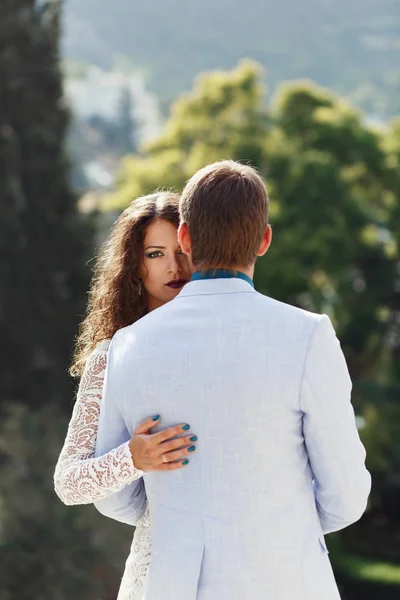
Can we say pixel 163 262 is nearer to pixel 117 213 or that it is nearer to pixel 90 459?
pixel 90 459

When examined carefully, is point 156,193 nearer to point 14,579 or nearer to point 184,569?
point 184,569

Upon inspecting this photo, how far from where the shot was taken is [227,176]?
2.02 m

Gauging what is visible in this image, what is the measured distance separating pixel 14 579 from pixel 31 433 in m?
2.10

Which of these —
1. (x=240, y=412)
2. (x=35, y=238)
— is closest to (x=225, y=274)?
(x=240, y=412)

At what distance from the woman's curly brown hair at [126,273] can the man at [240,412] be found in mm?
436

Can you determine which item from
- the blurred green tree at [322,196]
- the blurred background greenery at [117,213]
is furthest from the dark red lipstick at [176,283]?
the blurred green tree at [322,196]

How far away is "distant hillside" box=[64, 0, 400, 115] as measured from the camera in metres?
99.4

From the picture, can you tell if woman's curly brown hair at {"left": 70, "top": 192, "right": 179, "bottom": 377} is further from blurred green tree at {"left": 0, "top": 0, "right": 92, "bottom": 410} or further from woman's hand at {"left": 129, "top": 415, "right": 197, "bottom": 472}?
blurred green tree at {"left": 0, "top": 0, "right": 92, "bottom": 410}

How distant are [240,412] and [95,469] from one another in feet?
1.18

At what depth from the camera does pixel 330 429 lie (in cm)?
200

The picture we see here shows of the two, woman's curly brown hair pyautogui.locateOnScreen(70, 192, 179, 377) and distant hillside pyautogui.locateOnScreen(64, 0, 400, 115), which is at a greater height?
distant hillside pyautogui.locateOnScreen(64, 0, 400, 115)

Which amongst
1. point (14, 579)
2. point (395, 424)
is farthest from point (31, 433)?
point (395, 424)

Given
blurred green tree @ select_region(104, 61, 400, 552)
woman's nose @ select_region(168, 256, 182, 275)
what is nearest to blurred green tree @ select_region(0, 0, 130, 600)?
blurred green tree @ select_region(104, 61, 400, 552)

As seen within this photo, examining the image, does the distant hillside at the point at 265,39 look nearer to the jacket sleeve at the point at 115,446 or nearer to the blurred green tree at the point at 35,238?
the blurred green tree at the point at 35,238
